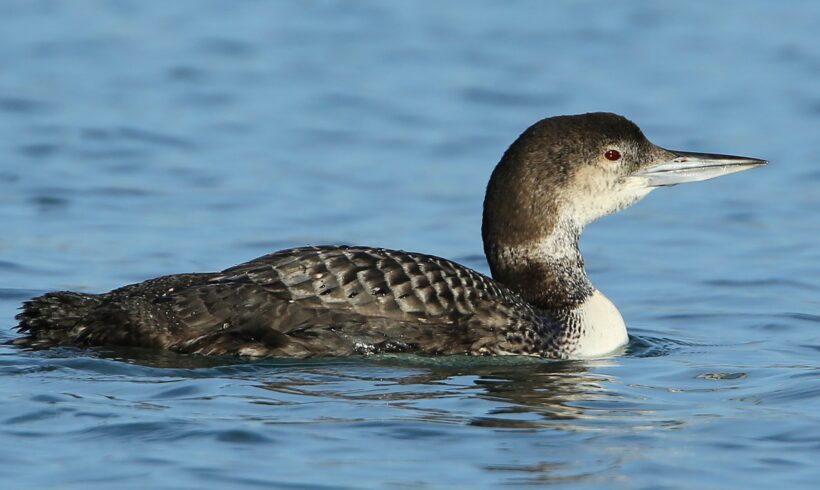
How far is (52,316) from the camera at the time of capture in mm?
7895

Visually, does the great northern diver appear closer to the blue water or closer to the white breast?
the white breast

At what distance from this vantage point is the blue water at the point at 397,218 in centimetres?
673

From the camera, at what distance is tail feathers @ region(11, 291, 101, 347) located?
788 centimetres

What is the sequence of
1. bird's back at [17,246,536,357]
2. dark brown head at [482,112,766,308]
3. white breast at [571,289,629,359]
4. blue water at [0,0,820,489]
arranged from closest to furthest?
blue water at [0,0,820,489]
bird's back at [17,246,536,357]
white breast at [571,289,629,359]
dark brown head at [482,112,766,308]

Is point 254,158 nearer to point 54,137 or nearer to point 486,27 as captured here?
point 54,137

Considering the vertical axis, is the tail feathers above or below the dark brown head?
below

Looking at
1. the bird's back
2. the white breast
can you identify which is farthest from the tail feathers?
the white breast

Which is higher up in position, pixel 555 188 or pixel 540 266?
pixel 555 188

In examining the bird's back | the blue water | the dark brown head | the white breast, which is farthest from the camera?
the dark brown head

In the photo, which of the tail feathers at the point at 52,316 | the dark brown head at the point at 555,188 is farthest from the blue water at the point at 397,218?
the dark brown head at the point at 555,188

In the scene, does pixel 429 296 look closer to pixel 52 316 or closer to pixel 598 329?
pixel 598 329

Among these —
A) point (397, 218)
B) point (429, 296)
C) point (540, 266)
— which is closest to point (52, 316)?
point (429, 296)

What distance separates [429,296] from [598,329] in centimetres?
104

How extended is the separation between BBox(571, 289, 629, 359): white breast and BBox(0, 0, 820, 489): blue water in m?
0.15
